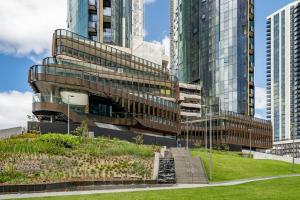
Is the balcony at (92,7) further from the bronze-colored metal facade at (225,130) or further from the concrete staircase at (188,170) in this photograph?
the concrete staircase at (188,170)

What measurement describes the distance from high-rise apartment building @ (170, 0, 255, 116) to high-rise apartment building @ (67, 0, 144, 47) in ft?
128

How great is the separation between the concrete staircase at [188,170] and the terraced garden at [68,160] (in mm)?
2759

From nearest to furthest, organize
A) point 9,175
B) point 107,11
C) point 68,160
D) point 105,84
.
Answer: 1. point 9,175
2. point 68,160
3. point 105,84
4. point 107,11

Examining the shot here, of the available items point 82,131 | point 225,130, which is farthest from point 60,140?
point 225,130

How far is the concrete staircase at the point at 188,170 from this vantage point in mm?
37438

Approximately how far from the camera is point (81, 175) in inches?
1324

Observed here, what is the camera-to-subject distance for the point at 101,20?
110 metres

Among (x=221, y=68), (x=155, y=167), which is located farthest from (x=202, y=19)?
(x=155, y=167)

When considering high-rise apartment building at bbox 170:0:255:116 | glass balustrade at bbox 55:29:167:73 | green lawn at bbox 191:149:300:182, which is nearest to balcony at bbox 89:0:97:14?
glass balustrade at bbox 55:29:167:73

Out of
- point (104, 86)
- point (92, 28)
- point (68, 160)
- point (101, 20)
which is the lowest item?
point (68, 160)

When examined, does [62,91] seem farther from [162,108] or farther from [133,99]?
[162,108]

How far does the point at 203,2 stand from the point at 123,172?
13488cm

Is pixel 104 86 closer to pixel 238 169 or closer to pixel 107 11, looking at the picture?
pixel 238 169

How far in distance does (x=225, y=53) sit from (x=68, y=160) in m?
115
